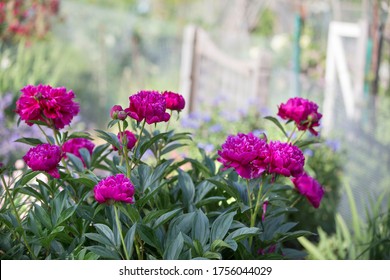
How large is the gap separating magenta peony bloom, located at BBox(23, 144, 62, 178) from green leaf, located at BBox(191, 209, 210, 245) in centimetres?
31

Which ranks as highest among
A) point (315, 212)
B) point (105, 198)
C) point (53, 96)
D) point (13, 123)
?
point (53, 96)

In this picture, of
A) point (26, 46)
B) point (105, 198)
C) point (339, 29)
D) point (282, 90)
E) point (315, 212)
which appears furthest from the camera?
point (26, 46)

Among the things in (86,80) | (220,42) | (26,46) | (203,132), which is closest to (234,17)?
(220,42)

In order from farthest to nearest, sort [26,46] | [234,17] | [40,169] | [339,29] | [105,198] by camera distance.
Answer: [234,17] → [26,46] → [339,29] → [40,169] → [105,198]

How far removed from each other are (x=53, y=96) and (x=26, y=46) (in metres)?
4.99

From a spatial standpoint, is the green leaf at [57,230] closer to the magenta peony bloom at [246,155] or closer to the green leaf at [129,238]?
the green leaf at [129,238]

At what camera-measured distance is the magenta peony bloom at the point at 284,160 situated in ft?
4.40

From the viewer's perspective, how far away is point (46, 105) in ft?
4.96

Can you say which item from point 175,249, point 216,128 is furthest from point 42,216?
point 216,128

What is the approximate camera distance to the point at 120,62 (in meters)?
7.74

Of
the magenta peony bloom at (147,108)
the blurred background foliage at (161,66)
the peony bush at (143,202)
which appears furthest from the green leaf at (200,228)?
the blurred background foliage at (161,66)

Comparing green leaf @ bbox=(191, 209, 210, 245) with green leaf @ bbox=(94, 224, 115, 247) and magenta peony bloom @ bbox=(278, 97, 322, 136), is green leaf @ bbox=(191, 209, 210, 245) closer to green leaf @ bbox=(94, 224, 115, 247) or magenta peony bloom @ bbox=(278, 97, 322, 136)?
green leaf @ bbox=(94, 224, 115, 247)

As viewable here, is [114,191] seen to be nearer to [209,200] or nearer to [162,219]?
[162,219]
